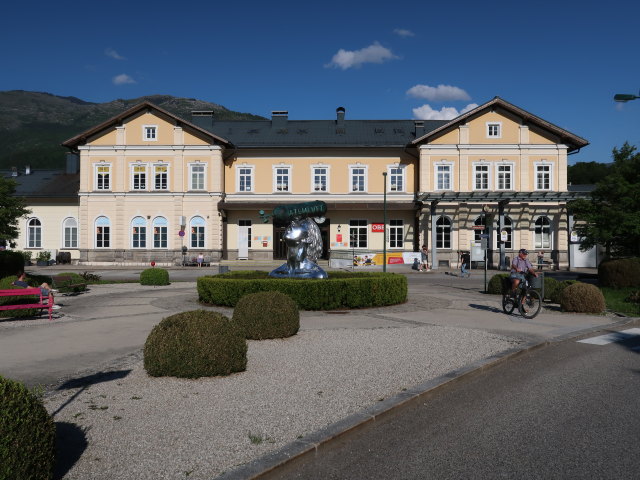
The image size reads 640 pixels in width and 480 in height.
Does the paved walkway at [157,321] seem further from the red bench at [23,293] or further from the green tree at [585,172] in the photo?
the green tree at [585,172]

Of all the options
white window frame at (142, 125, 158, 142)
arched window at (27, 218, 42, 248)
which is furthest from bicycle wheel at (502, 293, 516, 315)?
arched window at (27, 218, 42, 248)

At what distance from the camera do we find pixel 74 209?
43.2 meters

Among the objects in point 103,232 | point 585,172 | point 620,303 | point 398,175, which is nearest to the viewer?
point 620,303

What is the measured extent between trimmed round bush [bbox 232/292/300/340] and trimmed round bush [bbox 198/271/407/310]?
379 cm

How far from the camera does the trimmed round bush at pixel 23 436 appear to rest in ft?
11.1

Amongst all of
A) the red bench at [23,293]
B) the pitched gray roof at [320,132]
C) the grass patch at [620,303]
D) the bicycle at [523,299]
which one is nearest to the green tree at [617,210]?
the grass patch at [620,303]

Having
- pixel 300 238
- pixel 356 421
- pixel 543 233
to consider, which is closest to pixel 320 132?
pixel 543 233

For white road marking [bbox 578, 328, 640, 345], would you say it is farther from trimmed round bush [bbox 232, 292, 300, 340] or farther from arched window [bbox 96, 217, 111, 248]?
arched window [bbox 96, 217, 111, 248]

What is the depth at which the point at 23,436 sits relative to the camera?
347 cm

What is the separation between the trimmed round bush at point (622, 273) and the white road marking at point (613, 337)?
11132 mm

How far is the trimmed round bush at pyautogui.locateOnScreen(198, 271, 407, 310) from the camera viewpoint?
14359 millimetres

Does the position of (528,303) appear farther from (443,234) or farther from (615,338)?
(443,234)

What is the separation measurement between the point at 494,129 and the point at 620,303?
82.3ft

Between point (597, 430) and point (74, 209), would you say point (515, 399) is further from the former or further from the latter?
point (74, 209)
